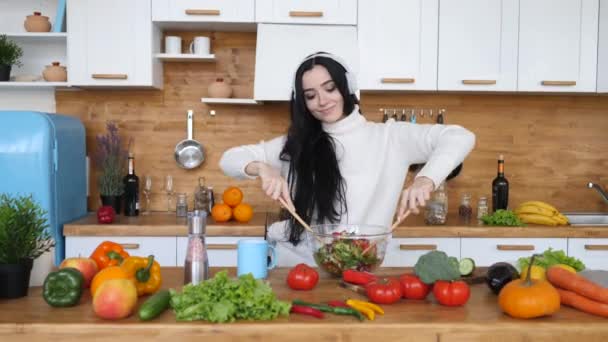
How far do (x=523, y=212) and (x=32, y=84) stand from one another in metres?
2.80

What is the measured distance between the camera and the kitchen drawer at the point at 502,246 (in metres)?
3.20

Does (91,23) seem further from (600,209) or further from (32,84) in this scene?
(600,209)

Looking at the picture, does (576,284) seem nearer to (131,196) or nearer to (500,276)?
(500,276)

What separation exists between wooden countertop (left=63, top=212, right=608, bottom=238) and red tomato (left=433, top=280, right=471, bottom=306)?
1652mm

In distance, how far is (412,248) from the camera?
3182 mm

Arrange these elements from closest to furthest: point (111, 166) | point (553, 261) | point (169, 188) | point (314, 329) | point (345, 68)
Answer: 1. point (314, 329)
2. point (553, 261)
3. point (345, 68)
4. point (111, 166)
5. point (169, 188)

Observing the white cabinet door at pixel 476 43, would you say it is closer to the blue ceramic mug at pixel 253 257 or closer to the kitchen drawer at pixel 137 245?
the kitchen drawer at pixel 137 245

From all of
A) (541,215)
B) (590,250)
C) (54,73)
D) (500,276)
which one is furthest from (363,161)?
(54,73)

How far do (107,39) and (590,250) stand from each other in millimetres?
2801

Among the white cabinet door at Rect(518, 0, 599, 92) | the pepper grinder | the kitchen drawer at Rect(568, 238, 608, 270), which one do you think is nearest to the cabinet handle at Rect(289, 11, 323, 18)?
the white cabinet door at Rect(518, 0, 599, 92)

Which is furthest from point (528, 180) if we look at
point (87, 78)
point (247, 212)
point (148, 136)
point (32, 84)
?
point (32, 84)

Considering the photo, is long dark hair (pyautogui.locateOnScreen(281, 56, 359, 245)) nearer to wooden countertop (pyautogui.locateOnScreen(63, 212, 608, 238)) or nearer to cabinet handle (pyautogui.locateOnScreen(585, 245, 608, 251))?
wooden countertop (pyautogui.locateOnScreen(63, 212, 608, 238))

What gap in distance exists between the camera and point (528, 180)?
3879 millimetres

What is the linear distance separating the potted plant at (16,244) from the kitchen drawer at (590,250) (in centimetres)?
265
